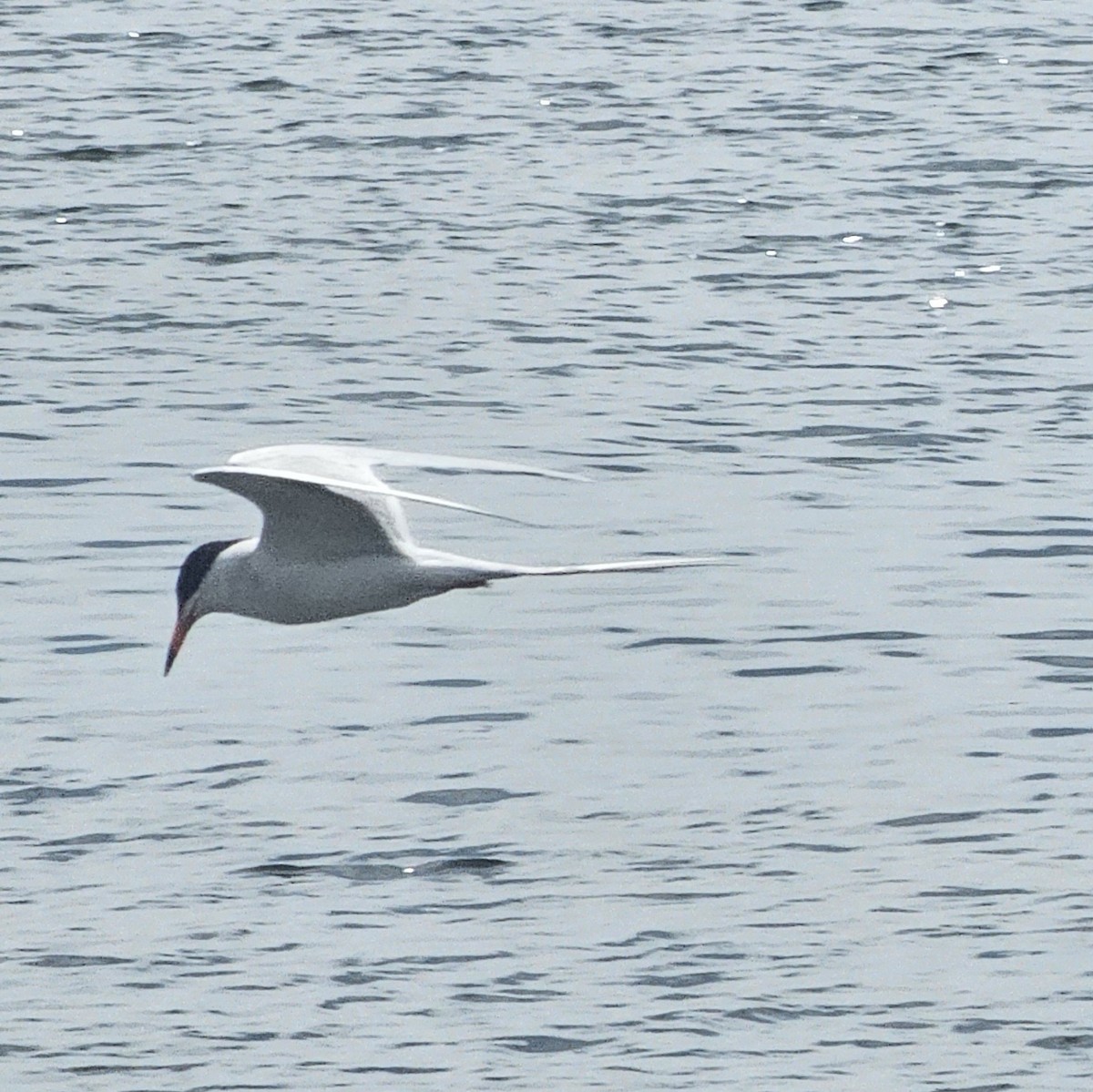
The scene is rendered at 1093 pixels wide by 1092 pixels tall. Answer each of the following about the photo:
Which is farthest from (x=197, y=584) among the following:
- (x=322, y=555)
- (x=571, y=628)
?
(x=571, y=628)

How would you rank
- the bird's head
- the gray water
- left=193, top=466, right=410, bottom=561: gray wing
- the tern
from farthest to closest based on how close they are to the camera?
the bird's head, the gray water, left=193, top=466, right=410, bottom=561: gray wing, the tern

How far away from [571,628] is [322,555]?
4065 millimetres

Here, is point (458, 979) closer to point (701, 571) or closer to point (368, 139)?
point (701, 571)

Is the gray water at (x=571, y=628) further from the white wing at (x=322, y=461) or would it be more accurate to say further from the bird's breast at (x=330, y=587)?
the white wing at (x=322, y=461)

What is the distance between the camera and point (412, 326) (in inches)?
985

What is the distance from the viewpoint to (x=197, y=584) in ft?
48.5

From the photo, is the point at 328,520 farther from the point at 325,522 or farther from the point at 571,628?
the point at 571,628

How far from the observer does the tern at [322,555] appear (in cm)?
1369

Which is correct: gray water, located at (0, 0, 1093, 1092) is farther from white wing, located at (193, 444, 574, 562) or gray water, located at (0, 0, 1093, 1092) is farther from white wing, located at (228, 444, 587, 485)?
white wing, located at (228, 444, 587, 485)

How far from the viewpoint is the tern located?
539 inches

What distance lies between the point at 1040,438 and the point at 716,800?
6393 millimetres

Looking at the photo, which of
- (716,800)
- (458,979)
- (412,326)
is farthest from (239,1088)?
(412,326)

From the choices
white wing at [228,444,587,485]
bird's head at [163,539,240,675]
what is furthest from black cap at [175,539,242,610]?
white wing at [228,444,587,485]

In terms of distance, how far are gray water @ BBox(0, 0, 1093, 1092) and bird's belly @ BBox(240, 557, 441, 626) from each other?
4.56 feet
